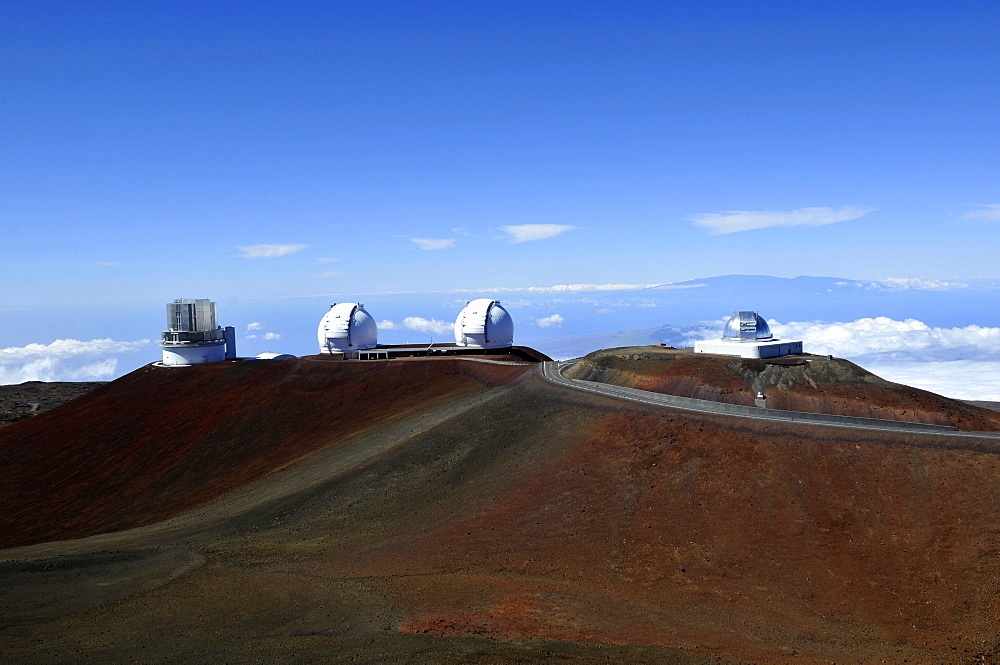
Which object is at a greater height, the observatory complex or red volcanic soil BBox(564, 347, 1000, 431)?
the observatory complex

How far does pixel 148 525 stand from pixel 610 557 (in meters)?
25.3

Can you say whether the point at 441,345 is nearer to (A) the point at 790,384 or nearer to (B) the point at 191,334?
(B) the point at 191,334

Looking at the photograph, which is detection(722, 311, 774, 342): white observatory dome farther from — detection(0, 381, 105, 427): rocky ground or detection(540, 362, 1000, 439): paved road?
detection(0, 381, 105, 427): rocky ground

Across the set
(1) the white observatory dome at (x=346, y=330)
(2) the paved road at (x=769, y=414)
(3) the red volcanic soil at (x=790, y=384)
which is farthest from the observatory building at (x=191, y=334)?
(2) the paved road at (x=769, y=414)

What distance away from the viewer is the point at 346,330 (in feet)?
213

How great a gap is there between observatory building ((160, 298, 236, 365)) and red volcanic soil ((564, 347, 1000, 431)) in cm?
3532

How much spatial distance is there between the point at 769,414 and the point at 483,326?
3290cm

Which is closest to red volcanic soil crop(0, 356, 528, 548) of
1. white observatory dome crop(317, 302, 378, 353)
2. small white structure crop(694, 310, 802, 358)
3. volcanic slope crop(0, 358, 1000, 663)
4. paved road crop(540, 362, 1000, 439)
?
volcanic slope crop(0, 358, 1000, 663)

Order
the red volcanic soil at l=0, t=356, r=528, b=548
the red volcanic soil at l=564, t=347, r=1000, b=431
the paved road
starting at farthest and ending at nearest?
the red volcanic soil at l=0, t=356, r=528, b=548 → the red volcanic soil at l=564, t=347, r=1000, b=431 → the paved road

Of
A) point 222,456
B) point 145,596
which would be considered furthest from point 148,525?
point 145,596

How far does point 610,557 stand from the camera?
2519 centimetres

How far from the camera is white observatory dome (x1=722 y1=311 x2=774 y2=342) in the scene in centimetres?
4772

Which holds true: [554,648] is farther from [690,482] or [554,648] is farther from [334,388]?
[334,388]

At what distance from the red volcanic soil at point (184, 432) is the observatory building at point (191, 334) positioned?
221 centimetres
